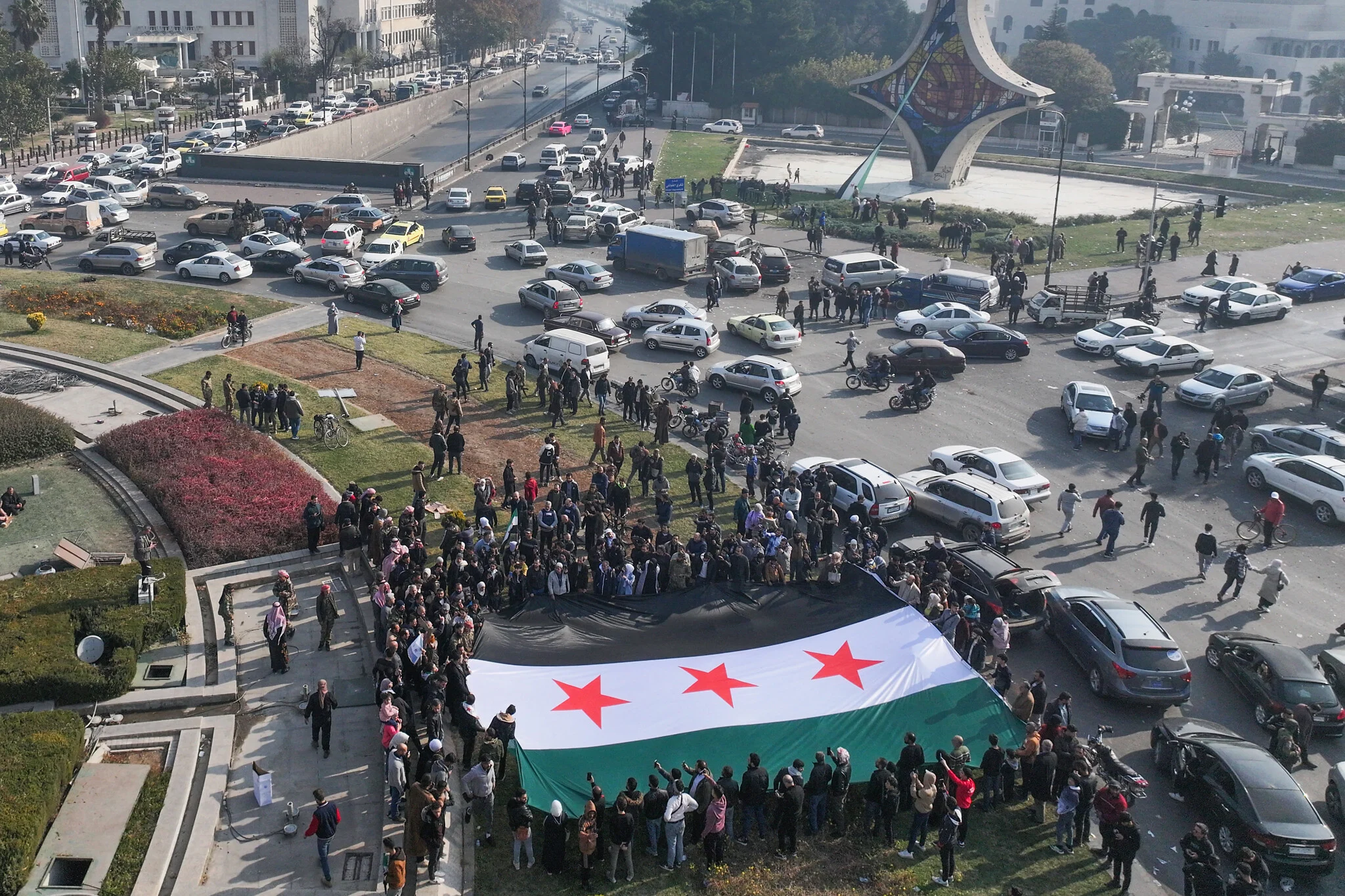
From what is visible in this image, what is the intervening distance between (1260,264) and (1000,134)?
57.3 metres

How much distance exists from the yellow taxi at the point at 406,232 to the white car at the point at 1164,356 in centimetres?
3032

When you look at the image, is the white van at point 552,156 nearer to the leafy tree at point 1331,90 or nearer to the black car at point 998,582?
the black car at point 998,582

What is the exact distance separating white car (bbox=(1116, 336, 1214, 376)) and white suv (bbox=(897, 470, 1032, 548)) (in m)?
14.6

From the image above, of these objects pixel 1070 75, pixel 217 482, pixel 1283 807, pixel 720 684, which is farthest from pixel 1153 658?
pixel 1070 75

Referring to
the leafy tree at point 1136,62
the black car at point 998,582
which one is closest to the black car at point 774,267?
the black car at point 998,582

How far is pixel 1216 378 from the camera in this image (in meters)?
39.3

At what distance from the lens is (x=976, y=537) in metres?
28.7

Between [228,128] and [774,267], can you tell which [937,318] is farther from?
[228,128]

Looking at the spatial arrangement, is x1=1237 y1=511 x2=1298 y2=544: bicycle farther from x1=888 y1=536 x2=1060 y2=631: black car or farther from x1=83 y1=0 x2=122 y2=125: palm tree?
x1=83 y1=0 x2=122 y2=125: palm tree

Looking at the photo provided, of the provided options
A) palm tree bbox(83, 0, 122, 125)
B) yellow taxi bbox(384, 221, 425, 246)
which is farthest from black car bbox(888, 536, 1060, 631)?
palm tree bbox(83, 0, 122, 125)

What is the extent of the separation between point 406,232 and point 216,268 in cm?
956

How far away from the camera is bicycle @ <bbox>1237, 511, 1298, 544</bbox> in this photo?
30.0 metres

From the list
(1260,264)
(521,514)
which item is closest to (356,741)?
(521,514)

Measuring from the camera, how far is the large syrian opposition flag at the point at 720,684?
18.9m
